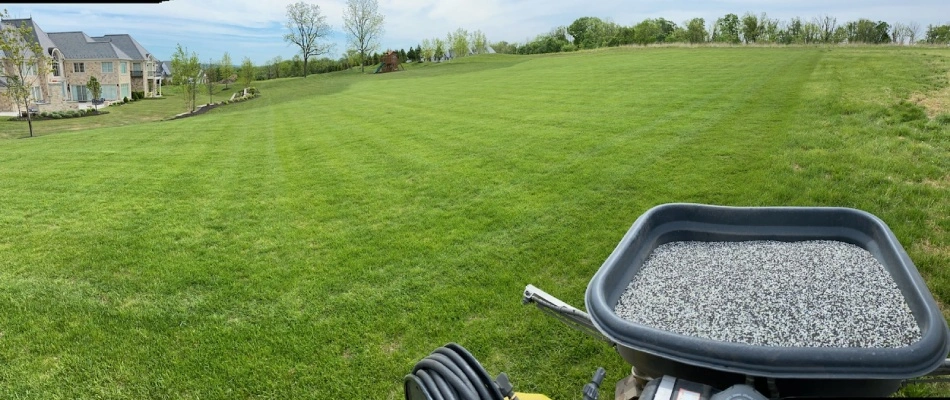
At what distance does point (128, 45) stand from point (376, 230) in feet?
144

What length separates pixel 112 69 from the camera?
3628cm

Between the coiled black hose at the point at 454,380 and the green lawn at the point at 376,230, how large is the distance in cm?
108

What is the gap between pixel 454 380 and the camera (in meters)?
1.48

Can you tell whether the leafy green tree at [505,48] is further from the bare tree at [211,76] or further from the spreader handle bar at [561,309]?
the spreader handle bar at [561,309]

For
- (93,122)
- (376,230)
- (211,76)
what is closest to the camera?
(376,230)

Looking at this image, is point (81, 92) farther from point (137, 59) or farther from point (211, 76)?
point (211, 76)

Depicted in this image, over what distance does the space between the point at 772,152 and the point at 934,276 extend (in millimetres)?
3247

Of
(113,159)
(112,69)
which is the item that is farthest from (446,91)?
(112,69)

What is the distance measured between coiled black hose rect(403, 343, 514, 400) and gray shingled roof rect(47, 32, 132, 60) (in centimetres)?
4311

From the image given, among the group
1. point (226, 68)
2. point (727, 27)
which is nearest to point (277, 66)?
point (226, 68)

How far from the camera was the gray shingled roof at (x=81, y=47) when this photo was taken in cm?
3528

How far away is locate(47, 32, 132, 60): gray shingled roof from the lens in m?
35.3

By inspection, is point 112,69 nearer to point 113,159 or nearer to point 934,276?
point 113,159

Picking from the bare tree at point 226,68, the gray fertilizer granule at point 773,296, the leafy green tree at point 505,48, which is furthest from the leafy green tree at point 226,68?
the gray fertilizer granule at point 773,296
